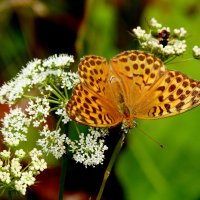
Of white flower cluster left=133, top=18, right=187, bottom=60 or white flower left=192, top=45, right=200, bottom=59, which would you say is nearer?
white flower cluster left=133, top=18, right=187, bottom=60

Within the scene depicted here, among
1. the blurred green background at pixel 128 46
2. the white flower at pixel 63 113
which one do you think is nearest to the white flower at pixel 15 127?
the white flower at pixel 63 113

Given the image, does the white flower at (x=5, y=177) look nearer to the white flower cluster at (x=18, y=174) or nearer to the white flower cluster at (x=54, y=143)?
the white flower cluster at (x=18, y=174)

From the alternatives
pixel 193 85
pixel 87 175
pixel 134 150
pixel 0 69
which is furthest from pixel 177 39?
pixel 0 69

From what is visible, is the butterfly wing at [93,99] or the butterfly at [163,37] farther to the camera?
the butterfly at [163,37]

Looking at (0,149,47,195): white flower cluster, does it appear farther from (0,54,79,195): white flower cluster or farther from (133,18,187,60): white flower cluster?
(133,18,187,60): white flower cluster

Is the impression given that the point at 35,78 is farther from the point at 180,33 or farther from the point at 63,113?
the point at 180,33

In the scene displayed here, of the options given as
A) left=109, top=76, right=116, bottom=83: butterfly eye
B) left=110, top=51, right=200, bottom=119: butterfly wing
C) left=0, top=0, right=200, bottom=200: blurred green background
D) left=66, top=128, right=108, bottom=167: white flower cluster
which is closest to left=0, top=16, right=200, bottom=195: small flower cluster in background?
left=66, top=128, right=108, bottom=167: white flower cluster

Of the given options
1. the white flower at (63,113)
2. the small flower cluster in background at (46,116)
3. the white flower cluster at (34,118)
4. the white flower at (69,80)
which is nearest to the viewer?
the white flower cluster at (34,118)
